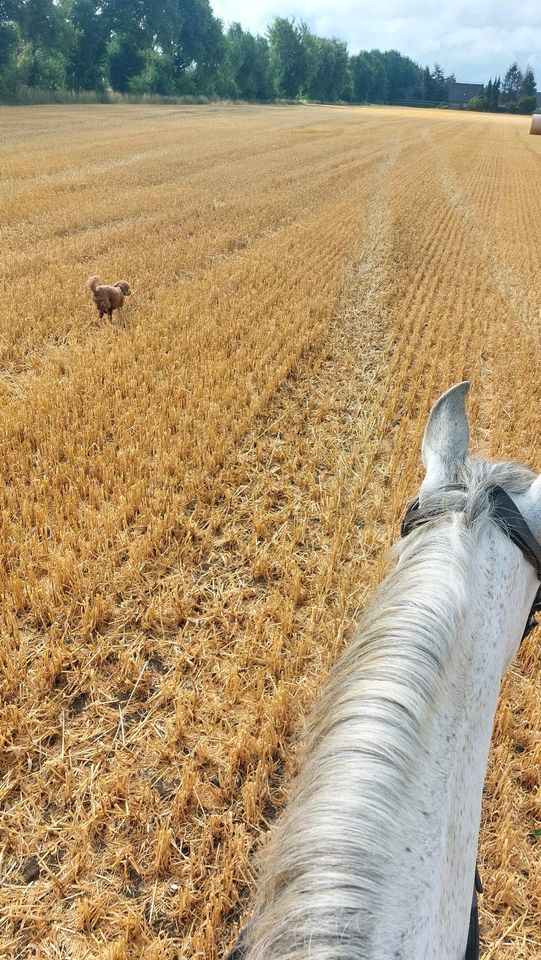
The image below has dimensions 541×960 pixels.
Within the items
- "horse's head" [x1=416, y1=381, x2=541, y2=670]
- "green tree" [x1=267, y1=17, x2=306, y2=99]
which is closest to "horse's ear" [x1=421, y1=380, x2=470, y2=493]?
"horse's head" [x1=416, y1=381, x2=541, y2=670]

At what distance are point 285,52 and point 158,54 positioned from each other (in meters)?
25.3

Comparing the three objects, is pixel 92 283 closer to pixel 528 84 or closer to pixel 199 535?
pixel 199 535

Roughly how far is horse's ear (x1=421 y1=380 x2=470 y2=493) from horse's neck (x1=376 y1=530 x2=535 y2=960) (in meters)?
0.24

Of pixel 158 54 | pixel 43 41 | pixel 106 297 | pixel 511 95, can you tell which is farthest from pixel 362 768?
pixel 511 95

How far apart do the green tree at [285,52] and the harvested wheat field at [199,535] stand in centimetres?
7433

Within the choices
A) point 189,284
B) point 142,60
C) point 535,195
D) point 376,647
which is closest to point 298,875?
point 376,647

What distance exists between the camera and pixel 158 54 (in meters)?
51.0

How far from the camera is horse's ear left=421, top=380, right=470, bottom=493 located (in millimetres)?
1442

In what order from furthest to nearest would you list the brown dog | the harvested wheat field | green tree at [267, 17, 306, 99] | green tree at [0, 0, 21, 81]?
1. green tree at [267, 17, 306, 99]
2. green tree at [0, 0, 21, 81]
3. the brown dog
4. the harvested wheat field

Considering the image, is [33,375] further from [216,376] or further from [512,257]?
→ [512,257]

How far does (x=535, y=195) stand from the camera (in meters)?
18.5

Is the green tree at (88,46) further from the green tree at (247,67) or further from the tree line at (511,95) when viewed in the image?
the tree line at (511,95)

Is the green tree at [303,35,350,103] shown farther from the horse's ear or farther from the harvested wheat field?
the horse's ear

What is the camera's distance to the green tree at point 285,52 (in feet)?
223
